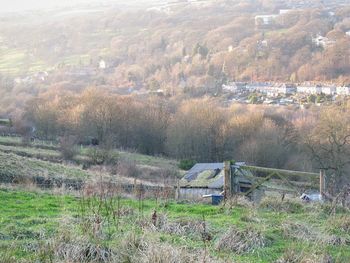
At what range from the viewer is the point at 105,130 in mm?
49281

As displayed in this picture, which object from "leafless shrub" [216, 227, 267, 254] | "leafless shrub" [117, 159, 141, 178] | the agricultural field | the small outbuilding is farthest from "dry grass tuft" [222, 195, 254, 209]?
"leafless shrub" [117, 159, 141, 178]

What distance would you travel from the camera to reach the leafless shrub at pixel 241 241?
24.1 feet

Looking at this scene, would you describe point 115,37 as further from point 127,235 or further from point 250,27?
point 127,235

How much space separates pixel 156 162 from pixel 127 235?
115 ft

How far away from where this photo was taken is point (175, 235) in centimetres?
791

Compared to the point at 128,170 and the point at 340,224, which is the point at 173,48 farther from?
the point at 340,224

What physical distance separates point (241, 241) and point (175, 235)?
1.00m

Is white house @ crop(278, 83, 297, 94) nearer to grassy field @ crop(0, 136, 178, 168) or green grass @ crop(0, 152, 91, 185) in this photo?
grassy field @ crop(0, 136, 178, 168)

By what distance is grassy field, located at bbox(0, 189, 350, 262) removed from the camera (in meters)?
6.23

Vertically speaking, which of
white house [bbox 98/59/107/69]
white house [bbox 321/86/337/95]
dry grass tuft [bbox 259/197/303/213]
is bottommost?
white house [bbox 98/59/107/69]

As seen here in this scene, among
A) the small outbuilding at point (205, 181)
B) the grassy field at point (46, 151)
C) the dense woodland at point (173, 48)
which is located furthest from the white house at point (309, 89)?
the small outbuilding at point (205, 181)

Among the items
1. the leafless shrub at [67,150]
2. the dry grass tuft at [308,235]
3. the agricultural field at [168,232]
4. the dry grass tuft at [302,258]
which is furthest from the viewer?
the leafless shrub at [67,150]

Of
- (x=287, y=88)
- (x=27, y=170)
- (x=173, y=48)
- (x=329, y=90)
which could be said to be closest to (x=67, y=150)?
(x=27, y=170)

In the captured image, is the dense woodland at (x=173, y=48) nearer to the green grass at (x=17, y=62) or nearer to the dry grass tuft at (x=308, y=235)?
the green grass at (x=17, y=62)
